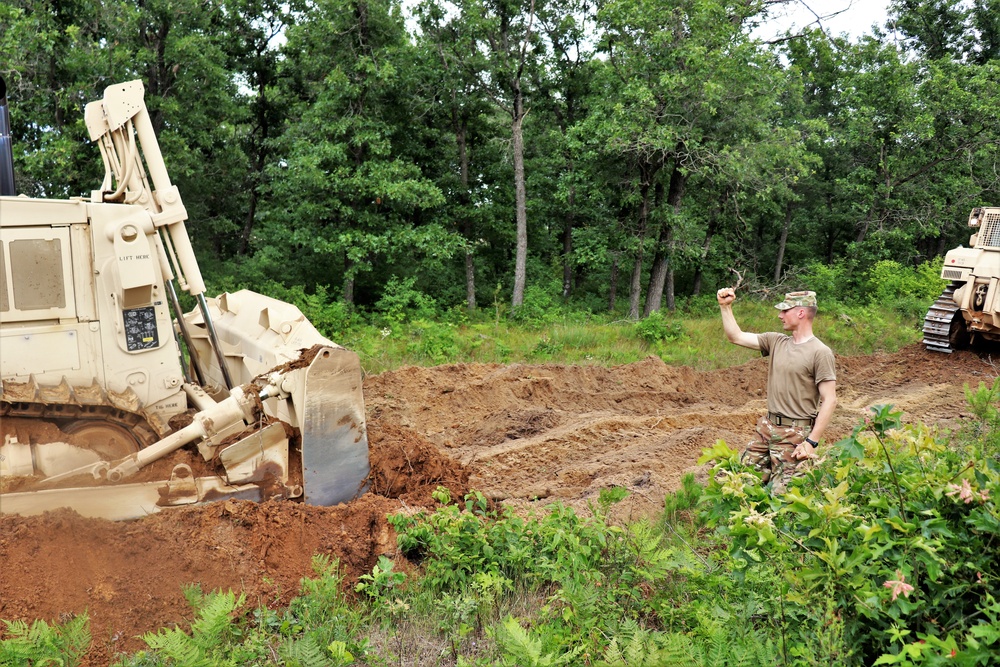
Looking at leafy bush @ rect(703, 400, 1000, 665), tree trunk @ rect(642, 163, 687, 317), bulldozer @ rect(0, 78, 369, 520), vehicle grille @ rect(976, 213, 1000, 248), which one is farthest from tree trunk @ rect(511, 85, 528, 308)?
leafy bush @ rect(703, 400, 1000, 665)

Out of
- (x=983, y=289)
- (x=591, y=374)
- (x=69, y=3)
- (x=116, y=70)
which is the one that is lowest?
(x=591, y=374)

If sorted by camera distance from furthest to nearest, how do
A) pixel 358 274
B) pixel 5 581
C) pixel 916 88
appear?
pixel 916 88 → pixel 358 274 → pixel 5 581

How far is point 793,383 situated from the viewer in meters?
5.60

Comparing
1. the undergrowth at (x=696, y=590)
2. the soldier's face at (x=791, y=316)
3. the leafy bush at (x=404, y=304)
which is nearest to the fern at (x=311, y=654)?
the undergrowth at (x=696, y=590)

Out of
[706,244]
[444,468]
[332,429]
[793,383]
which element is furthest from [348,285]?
[793,383]

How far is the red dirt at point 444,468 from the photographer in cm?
484

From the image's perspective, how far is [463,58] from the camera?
674 inches

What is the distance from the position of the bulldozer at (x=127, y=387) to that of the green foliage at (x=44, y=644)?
3.77 feet

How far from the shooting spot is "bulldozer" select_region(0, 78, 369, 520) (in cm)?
532

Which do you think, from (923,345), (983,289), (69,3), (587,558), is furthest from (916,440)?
(69,3)

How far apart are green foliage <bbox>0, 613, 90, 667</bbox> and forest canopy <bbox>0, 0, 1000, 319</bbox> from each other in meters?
11.2

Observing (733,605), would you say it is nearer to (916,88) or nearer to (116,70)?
(116,70)

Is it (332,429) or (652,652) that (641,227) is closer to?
(332,429)

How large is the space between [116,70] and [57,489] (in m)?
11.4
